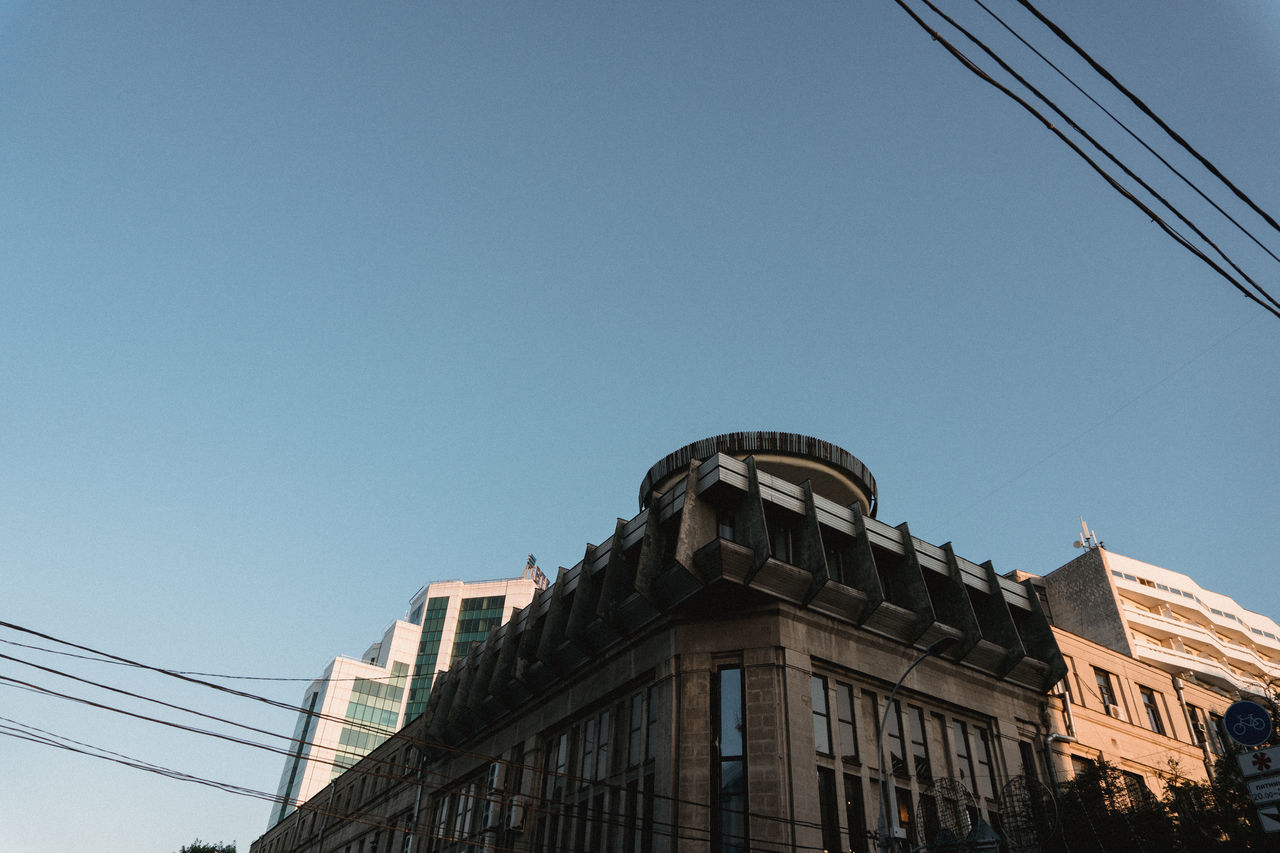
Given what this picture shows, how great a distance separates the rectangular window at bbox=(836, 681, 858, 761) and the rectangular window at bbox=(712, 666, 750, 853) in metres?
3.65

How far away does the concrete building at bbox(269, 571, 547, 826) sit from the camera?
402ft

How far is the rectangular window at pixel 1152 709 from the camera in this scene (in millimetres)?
40375

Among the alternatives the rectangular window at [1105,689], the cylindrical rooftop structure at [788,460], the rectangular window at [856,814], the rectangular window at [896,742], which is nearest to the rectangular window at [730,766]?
the rectangular window at [856,814]

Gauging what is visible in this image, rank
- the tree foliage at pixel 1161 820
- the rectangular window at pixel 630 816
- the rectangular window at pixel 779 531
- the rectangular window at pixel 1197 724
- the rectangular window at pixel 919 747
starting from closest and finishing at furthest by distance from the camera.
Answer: the tree foliage at pixel 1161 820, the rectangular window at pixel 630 816, the rectangular window at pixel 919 747, the rectangular window at pixel 779 531, the rectangular window at pixel 1197 724

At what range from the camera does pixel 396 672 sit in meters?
130

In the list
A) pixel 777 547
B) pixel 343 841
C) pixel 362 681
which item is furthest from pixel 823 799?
pixel 362 681

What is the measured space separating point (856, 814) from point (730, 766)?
4330 millimetres

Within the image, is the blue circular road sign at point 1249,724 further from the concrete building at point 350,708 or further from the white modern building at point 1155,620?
the concrete building at point 350,708

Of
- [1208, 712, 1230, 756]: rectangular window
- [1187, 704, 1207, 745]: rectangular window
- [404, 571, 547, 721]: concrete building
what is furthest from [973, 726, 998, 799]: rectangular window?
[404, 571, 547, 721]: concrete building

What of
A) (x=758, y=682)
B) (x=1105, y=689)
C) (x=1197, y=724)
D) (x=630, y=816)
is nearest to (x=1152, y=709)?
(x=1197, y=724)

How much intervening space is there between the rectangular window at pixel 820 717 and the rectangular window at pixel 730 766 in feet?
8.16

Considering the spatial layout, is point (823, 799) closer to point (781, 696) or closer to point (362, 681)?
point (781, 696)

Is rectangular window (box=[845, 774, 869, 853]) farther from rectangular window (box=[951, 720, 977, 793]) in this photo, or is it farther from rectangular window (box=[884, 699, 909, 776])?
rectangular window (box=[951, 720, 977, 793])

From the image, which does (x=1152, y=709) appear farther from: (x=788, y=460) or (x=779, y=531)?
(x=779, y=531)
